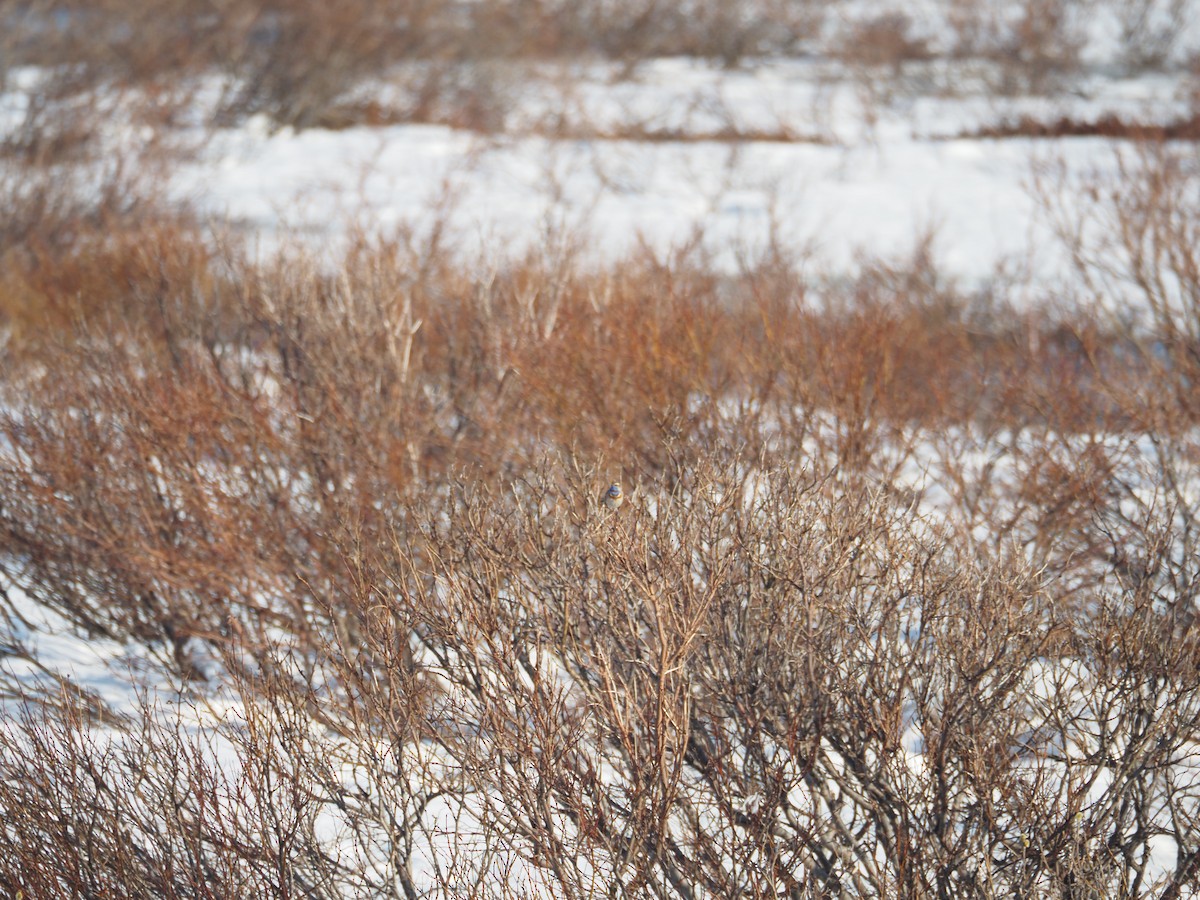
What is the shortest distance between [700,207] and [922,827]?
36.5 feet

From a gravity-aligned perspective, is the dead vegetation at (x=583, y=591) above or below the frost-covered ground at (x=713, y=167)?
below

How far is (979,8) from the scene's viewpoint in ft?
64.6

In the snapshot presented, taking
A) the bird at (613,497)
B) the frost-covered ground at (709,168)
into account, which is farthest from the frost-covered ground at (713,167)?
the bird at (613,497)

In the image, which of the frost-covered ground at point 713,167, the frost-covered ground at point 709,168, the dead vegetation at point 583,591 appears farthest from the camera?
the frost-covered ground at point 713,167

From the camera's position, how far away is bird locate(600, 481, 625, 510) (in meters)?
3.50

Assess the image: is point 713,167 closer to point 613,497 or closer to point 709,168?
point 709,168

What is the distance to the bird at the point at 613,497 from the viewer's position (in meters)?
3.50

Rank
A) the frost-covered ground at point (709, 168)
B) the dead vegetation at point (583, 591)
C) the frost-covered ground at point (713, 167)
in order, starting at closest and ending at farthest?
the dead vegetation at point (583, 591) → the frost-covered ground at point (709, 168) → the frost-covered ground at point (713, 167)

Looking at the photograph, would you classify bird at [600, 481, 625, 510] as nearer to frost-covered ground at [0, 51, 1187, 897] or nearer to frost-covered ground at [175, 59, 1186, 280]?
frost-covered ground at [0, 51, 1187, 897]

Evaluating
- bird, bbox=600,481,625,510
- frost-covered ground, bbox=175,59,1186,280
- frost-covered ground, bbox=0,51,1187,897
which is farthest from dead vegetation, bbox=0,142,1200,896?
frost-covered ground, bbox=175,59,1186,280

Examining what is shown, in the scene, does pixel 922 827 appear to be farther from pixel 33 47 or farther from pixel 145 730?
pixel 33 47

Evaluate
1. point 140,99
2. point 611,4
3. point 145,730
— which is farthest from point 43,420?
point 611,4

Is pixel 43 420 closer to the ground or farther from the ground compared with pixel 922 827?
farther from the ground

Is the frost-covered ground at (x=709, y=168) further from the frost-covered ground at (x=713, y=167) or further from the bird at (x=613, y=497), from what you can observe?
the bird at (x=613, y=497)
